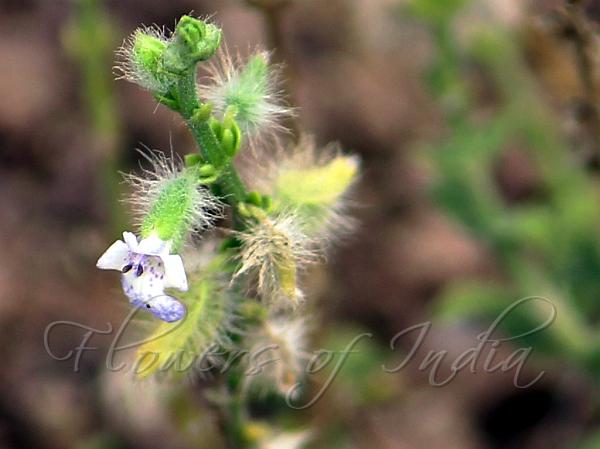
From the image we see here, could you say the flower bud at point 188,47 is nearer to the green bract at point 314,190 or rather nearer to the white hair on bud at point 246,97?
the white hair on bud at point 246,97

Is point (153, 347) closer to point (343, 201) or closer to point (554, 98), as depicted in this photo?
point (343, 201)

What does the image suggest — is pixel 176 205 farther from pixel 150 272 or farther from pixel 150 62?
pixel 150 62

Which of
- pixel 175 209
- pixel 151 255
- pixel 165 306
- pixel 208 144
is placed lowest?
pixel 165 306

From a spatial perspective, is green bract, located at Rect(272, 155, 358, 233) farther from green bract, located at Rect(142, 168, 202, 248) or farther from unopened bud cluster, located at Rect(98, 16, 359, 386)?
green bract, located at Rect(142, 168, 202, 248)

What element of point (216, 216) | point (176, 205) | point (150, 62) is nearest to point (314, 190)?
point (216, 216)

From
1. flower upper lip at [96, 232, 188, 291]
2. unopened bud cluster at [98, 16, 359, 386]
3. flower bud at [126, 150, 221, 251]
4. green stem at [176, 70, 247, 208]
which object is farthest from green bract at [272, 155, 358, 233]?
flower upper lip at [96, 232, 188, 291]

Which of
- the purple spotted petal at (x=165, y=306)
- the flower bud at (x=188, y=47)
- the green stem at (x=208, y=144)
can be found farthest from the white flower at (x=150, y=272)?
the flower bud at (x=188, y=47)

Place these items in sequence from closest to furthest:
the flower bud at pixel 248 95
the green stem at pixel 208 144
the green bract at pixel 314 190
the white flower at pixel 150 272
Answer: the white flower at pixel 150 272 < the green stem at pixel 208 144 < the flower bud at pixel 248 95 < the green bract at pixel 314 190

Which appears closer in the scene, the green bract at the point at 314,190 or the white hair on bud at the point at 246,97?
the white hair on bud at the point at 246,97
